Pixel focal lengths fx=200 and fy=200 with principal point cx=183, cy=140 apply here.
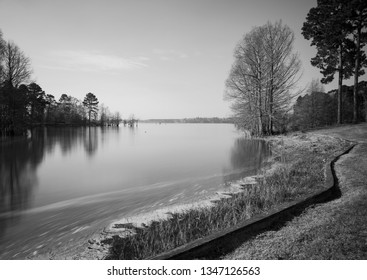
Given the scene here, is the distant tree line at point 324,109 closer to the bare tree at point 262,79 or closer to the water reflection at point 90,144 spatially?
the bare tree at point 262,79

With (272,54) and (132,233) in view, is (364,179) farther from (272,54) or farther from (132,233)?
(272,54)

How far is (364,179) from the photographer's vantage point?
5863 millimetres

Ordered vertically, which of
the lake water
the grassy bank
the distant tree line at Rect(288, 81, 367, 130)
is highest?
the distant tree line at Rect(288, 81, 367, 130)

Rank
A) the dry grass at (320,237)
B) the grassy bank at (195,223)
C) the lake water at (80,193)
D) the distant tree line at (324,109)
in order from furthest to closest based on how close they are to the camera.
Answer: the distant tree line at (324,109) → the lake water at (80,193) → the grassy bank at (195,223) → the dry grass at (320,237)

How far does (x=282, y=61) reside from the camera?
2319 centimetres

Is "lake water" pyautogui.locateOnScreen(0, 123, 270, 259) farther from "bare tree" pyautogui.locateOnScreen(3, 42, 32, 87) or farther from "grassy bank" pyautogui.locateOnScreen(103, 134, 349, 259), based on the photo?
"bare tree" pyautogui.locateOnScreen(3, 42, 32, 87)

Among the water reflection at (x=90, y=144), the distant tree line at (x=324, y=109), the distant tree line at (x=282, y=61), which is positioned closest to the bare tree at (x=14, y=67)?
the water reflection at (x=90, y=144)

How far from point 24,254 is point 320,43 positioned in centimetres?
2870

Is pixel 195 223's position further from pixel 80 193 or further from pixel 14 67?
pixel 14 67

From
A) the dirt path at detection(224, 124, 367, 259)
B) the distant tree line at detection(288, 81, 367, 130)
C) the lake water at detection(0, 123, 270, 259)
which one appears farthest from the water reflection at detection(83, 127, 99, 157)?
the distant tree line at detection(288, 81, 367, 130)

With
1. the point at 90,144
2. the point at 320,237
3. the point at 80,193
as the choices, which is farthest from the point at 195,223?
the point at 90,144

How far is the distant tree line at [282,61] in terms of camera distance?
66.0ft

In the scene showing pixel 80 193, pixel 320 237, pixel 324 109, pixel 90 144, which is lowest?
pixel 80 193

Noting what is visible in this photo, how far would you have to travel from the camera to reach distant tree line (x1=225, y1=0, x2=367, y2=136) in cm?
2010
